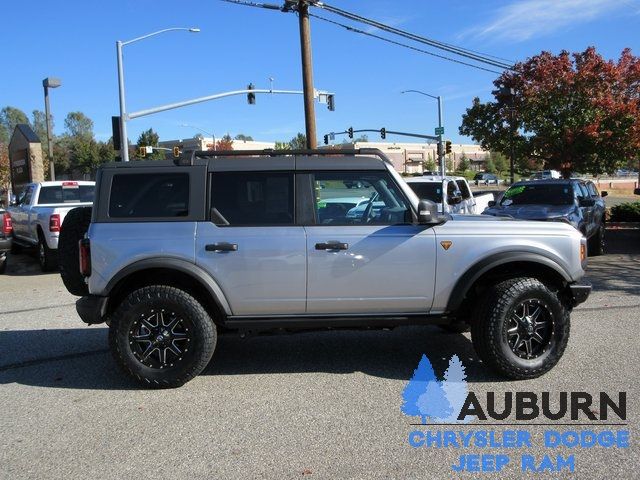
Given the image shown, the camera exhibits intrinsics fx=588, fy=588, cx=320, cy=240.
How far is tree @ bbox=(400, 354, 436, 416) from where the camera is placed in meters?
4.47

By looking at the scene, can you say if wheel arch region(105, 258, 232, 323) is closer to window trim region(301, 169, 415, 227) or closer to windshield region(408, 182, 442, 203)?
window trim region(301, 169, 415, 227)

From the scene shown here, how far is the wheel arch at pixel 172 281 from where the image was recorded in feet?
15.9

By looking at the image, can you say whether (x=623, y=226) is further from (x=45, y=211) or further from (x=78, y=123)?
(x=78, y=123)

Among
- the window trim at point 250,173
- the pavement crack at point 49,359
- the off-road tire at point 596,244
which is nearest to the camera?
the window trim at point 250,173

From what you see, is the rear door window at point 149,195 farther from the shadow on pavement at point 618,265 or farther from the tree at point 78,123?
the tree at point 78,123

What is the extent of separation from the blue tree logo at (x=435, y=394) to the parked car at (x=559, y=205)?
22.5 feet

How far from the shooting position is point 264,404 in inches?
182

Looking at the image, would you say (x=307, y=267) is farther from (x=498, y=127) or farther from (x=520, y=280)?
(x=498, y=127)

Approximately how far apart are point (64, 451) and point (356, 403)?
2096 mm

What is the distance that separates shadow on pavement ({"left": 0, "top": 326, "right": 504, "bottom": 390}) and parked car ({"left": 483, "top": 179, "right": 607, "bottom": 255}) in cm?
583

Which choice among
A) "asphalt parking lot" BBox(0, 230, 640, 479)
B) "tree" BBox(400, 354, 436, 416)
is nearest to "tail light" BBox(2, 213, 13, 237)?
"asphalt parking lot" BBox(0, 230, 640, 479)

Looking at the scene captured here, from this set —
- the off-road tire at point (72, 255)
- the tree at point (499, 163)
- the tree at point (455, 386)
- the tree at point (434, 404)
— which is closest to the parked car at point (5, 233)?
the off-road tire at point (72, 255)

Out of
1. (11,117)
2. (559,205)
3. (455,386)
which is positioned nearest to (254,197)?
(455,386)

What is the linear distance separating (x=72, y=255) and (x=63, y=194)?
8.81 meters
